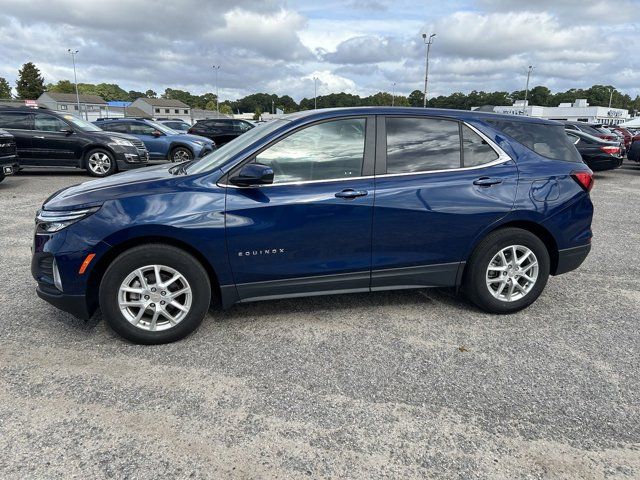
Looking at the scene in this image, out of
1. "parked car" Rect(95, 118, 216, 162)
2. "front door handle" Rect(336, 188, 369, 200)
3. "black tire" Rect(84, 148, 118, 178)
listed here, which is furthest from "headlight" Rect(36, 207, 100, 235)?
"parked car" Rect(95, 118, 216, 162)

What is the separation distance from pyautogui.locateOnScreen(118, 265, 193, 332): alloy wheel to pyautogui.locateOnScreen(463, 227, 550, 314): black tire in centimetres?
230

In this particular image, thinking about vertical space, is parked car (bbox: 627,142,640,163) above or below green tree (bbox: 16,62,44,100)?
below

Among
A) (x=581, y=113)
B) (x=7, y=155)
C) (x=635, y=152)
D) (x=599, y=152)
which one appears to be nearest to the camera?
(x=7, y=155)

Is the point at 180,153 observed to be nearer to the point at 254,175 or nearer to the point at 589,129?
the point at 254,175

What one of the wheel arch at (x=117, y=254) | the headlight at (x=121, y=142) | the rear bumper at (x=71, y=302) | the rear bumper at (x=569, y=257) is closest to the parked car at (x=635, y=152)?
the rear bumper at (x=569, y=257)

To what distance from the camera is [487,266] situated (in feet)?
13.0

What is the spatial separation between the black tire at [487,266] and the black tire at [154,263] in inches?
85.6

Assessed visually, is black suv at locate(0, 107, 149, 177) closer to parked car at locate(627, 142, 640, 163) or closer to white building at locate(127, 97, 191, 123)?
parked car at locate(627, 142, 640, 163)

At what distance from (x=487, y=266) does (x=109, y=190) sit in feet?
9.95

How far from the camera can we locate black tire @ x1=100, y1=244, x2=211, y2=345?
3.28 m

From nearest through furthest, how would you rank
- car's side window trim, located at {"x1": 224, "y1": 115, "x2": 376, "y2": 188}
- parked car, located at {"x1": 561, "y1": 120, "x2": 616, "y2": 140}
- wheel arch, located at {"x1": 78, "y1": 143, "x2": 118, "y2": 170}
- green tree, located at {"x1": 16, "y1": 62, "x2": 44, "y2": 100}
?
car's side window trim, located at {"x1": 224, "y1": 115, "x2": 376, "y2": 188} → wheel arch, located at {"x1": 78, "y1": 143, "x2": 118, "y2": 170} → parked car, located at {"x1": 561, "y1": 120, "x2": 616, "y2": 140} → green tree, located at {"x1": 16, "y1": 62, "x2": 44, "y2": 100}

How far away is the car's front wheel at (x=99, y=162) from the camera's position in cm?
1196

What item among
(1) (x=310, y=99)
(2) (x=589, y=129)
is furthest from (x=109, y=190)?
(1) (x=310, y=99)

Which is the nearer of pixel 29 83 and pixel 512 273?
pixel 512 273
